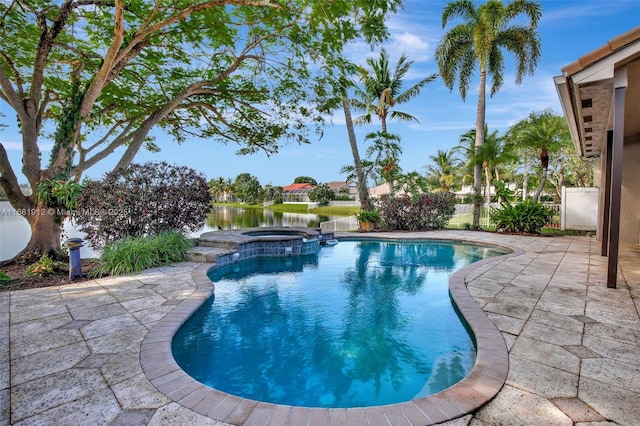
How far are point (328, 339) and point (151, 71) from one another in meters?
9.20

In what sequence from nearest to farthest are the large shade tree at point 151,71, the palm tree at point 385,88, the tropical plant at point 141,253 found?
the tropical plant at point 141,253, the large shade tree at point 151,71, the palm tree at point 385,88

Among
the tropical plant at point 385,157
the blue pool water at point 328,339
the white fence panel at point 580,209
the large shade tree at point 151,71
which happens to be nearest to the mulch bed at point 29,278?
the large shade tree at point 151,71

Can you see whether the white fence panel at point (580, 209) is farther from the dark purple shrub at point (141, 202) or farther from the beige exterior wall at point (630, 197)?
the dark purple shrub at point (141, 202)

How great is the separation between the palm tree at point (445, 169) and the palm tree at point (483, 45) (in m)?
23.6

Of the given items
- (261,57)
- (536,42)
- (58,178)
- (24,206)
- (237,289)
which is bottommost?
(237,289)

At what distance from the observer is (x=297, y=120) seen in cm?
1112

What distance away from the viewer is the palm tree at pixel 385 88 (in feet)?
61.4

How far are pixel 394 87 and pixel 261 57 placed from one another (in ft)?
40.0

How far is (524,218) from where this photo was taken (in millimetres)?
11750

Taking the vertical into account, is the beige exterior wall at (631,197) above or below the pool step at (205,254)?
above

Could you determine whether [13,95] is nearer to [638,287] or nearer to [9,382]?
[9,382]

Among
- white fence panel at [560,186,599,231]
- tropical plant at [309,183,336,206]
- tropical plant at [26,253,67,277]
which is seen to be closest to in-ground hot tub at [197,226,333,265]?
tropical plant at [26,253,67,277]

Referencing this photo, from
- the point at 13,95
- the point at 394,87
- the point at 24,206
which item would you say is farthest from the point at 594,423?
the point at 394,87

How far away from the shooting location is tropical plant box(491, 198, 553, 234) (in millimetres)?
11500
